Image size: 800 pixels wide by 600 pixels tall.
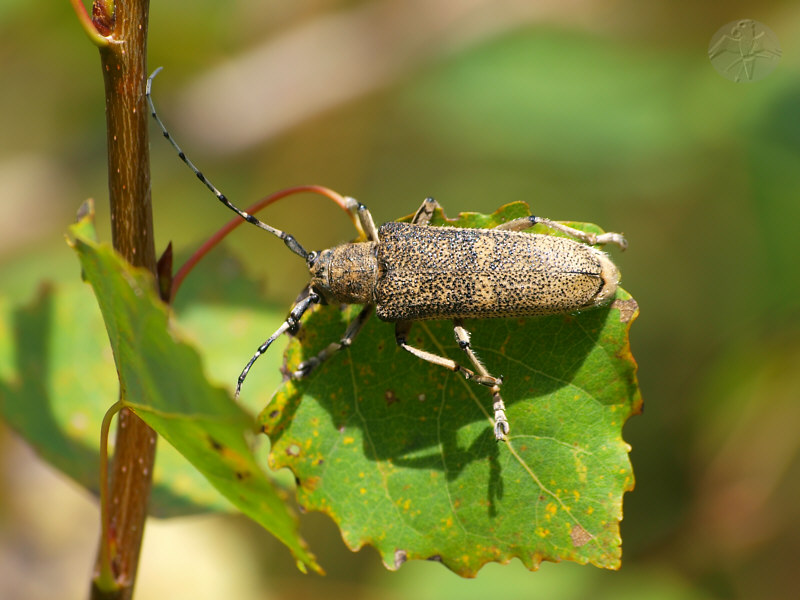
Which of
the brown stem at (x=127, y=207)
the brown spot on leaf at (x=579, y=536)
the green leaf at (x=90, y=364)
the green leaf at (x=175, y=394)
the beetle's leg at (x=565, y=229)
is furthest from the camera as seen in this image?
the green leaf at (x=90, y=364)

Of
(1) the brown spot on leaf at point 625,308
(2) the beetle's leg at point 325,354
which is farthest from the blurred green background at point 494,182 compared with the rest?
(1) the brown spot on leaf at point 625,308

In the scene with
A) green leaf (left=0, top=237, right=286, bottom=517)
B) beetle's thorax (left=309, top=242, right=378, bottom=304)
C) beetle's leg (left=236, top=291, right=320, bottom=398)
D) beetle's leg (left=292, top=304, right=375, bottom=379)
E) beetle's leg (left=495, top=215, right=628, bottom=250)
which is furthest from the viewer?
green leaf (left=0, top=237, right=286, bottom=517)

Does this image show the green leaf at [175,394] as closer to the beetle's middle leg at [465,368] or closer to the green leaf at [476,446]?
the green leaf at [476,446]

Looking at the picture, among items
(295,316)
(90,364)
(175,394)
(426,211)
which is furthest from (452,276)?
(90,364)

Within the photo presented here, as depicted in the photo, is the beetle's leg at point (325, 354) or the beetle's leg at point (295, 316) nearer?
the beetle's leg at point (325, 354)

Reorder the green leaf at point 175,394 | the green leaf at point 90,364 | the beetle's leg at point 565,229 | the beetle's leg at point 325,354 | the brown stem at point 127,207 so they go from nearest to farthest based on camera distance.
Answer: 1. the green leaf at point 175,394
2. the brown stem at point 127,207
3. the beetle's leg at point 325,354
4. the beetle's leg at point 565,229
5. the green leaf at point 90,364

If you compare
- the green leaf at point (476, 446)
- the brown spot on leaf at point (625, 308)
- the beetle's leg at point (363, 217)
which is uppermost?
the beetle's leg at point (363, 217)

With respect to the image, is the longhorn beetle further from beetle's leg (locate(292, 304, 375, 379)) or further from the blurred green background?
the blurred green background

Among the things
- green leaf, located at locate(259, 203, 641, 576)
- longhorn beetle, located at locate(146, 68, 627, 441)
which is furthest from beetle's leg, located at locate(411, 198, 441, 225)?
green leaf, located at locate(259, 203, 641, 576)
